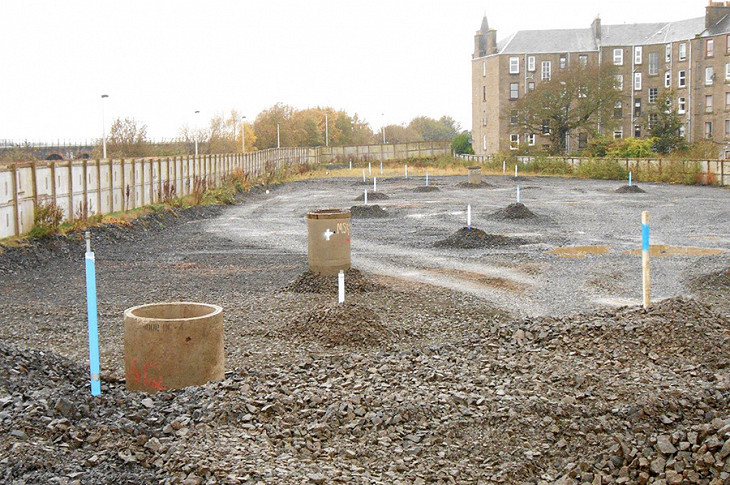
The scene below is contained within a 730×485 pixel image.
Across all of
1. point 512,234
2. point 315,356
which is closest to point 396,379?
point 315,356

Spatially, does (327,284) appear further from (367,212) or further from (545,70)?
(545,70)

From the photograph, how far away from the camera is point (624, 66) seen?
→ 101438 millimetres

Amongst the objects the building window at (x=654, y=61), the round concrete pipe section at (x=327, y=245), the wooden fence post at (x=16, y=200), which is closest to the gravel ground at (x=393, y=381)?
the round concrete pipe section at (x=327, y=245)

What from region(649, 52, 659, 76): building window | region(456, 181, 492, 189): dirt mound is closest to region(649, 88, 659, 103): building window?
region(649, 52, 659, 76): building window

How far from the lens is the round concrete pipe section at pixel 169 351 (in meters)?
8.22

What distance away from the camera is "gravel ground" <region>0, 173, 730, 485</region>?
20.1 ft

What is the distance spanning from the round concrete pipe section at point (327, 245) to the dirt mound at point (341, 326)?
336 centimetres

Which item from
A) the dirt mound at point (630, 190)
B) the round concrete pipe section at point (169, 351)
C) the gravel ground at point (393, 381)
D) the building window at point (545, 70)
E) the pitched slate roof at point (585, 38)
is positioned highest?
the pitched slate roof at point (585, 38)

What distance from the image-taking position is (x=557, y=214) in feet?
110

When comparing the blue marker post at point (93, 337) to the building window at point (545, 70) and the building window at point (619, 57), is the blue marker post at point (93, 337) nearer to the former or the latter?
the building window at point (545, 70)

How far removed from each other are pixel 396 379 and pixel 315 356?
1796mm

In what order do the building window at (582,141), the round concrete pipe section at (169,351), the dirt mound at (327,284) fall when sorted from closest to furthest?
1. the round concrete pipe section at (169,351)
2. the dirt mound at (327,284)
3. the building window at (582,141)

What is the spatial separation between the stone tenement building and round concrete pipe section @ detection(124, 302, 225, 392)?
87152mm

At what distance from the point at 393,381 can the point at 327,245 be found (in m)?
7.20
